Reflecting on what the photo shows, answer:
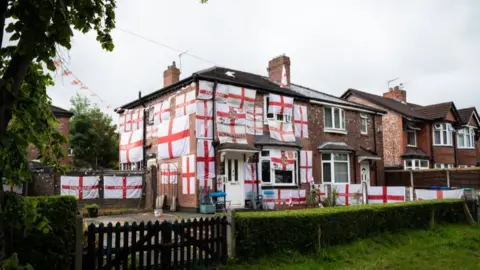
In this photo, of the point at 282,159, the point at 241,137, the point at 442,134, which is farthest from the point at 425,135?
the point at 241,137

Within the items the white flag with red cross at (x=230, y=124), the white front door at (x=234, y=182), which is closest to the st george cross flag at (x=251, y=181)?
the white front door at (x=234, y=182)

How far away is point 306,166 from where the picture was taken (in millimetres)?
22125

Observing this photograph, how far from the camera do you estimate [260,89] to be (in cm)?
2056

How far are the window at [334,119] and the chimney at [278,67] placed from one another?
3.20 meters

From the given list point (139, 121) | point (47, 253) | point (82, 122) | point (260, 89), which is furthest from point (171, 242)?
point (82, 122)

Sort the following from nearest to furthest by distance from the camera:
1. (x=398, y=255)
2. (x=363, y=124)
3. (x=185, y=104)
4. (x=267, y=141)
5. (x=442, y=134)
Result: (x=398, y=255) < (x=185, y=104) < (x=267, y=141) < (x=363, y=124) < (x=442, y=134)

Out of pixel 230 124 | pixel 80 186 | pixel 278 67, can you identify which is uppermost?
pixel 278 67

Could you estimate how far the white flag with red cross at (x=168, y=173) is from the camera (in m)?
19.2

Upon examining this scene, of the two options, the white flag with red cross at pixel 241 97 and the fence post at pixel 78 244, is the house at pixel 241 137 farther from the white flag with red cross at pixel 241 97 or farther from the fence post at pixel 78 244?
the fence post at pixel 78 244

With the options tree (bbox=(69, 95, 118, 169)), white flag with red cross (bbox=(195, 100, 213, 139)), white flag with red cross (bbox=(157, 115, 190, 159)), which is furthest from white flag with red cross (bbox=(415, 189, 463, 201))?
tree (bbox=(69, 95, 118, 169))

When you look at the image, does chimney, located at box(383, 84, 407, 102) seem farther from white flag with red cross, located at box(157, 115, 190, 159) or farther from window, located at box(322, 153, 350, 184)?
white flag with red cross, located at box(157, 115, 190, 159)

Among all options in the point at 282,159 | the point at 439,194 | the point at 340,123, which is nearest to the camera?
the point at 439,194

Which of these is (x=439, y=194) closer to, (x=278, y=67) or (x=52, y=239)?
(x=278, y=67)

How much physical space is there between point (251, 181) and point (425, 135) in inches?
798
